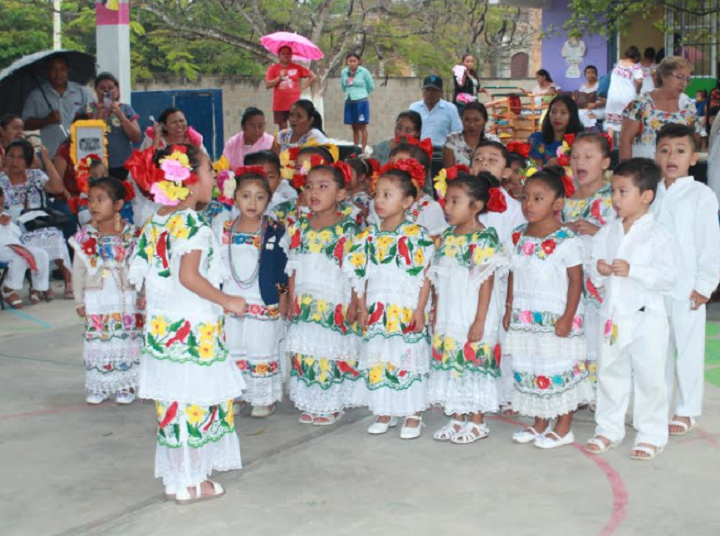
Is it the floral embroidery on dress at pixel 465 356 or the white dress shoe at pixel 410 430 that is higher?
the floral embroidery on dress at pixel 465 356

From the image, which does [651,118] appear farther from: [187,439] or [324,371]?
[187,439]

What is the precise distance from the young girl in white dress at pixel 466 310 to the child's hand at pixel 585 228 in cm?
48

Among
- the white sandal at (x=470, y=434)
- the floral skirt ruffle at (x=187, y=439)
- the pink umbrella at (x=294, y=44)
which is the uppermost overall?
the pink umbrella at (x=294, y=44)

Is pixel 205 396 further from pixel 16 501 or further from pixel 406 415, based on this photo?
pixel 406 415

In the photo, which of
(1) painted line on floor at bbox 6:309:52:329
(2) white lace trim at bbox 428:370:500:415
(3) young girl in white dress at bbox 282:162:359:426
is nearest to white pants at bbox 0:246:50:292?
(1) painted line on floor at bbox 6:309:52:329

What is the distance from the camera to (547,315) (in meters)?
5.78

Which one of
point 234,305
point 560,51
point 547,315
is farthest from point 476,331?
point 560,51

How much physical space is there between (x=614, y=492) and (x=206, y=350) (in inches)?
80.8

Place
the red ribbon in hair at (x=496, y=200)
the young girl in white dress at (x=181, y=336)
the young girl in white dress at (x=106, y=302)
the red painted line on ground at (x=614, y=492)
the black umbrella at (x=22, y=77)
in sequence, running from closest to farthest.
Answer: the red painted line on ground at (x=614, y=492) → the young girl in white dress at (x=181, y=336) → the red ribbon in hair at (x=496, y=200) → the young girl in white dress at (x=106, y=302) → the black umbrella at (x=22, y=77)

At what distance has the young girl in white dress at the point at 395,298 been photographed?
5969 mm

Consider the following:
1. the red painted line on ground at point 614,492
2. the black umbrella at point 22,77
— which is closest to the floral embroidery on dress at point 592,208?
the red painted line on ground at point 614,492

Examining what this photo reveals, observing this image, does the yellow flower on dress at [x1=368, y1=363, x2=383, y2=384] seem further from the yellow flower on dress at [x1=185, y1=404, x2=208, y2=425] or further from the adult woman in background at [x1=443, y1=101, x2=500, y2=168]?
the adult woman in background at [x1=443, y1=101, x2=500, y2=168]

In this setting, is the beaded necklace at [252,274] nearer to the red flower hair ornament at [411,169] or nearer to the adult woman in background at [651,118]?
the red flower hair ornament at [411,169]

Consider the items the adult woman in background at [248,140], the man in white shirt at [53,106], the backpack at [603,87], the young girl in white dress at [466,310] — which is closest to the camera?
the young girl in white dress at [466,310]
